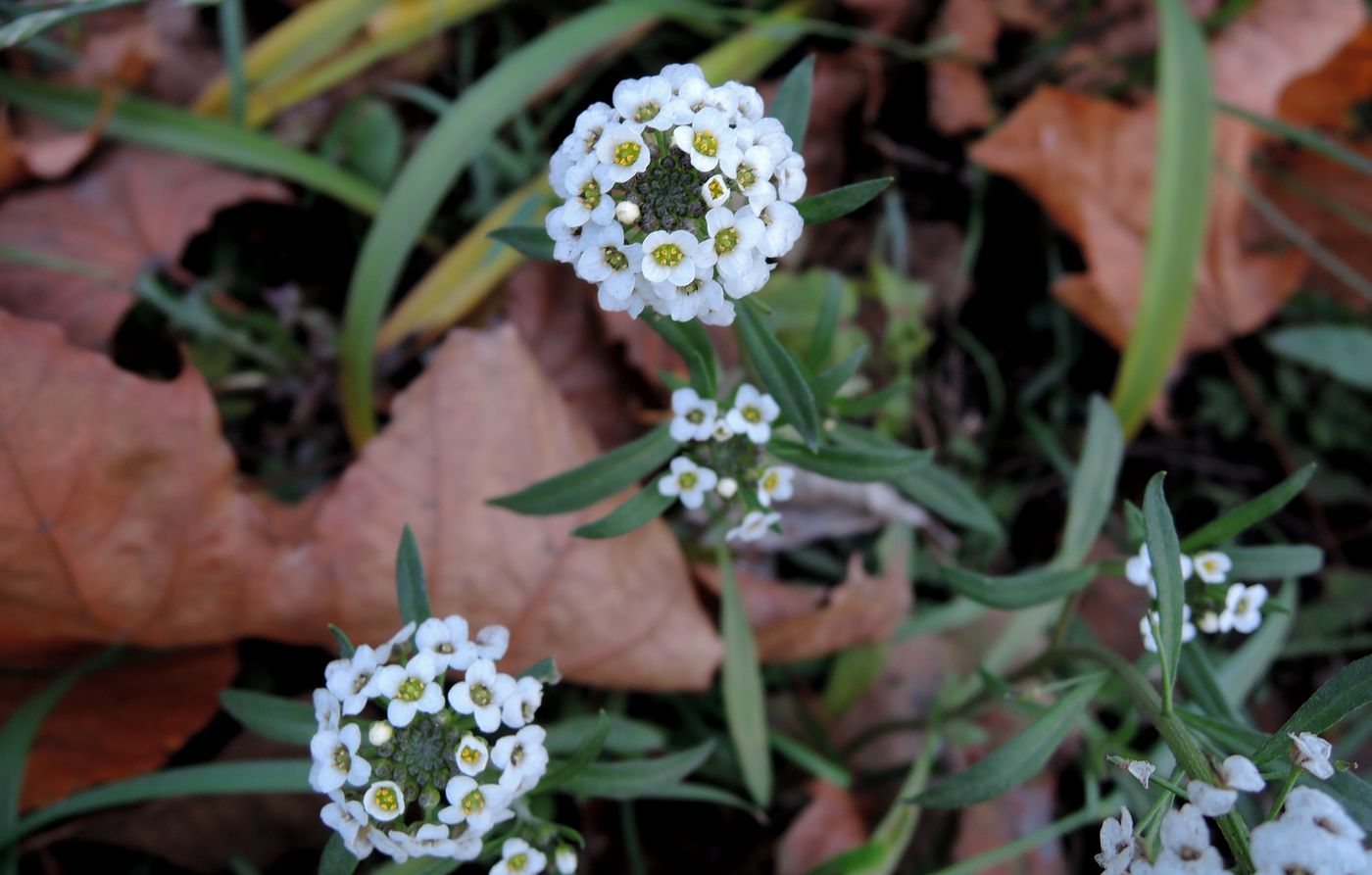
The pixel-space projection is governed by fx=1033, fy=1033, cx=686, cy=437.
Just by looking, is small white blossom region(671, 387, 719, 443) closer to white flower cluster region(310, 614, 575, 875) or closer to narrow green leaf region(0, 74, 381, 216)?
white flower cluster region(310, 614, 575, 875)

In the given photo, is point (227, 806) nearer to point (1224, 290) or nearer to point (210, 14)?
point (210, 14)

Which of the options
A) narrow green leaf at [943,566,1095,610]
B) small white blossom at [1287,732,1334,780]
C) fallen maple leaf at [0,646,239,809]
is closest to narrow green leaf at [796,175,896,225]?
narrow green leaf at [943,566,1095,610]

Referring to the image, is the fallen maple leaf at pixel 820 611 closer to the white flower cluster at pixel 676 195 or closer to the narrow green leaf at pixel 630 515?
the narrow green leaf at pixel 630 515

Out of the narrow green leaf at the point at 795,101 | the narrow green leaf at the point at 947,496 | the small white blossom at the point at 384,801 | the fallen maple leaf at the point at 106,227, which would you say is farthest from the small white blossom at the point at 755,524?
the fallen maple leaf at the point at 106,227

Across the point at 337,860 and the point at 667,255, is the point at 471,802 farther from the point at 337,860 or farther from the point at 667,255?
the point at 667,255

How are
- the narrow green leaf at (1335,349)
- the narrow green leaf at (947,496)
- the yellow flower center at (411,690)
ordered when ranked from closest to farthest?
the yellow flower center at (411,690)
the narrow green leaf at (947,496)
the narrow green leaf at (1335,349)

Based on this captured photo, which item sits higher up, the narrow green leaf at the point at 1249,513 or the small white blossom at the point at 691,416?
the small white blossom at the point at 691,416

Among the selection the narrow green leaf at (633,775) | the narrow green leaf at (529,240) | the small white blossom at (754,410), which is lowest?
the narrow green leaf at (633,775)
